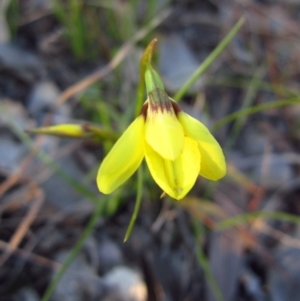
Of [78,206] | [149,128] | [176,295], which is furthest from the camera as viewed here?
[78,206]

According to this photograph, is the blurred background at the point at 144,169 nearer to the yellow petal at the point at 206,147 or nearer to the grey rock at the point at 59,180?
the grey rock at the point at 59,180

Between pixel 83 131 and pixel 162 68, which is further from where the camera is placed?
pixel 162 68

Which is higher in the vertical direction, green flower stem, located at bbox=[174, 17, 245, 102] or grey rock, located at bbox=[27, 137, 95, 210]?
green flower stem, located at bbox=[174, 17, 245, 102]

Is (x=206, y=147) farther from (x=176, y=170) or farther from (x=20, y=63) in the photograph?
(x=20, y=63)

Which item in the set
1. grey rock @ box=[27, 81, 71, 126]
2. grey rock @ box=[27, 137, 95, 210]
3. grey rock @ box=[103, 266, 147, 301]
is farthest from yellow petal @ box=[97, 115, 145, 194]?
grey rock @ box=[27, 81, 71, 126]

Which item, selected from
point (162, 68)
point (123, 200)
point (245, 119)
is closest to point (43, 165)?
point (123, 200)

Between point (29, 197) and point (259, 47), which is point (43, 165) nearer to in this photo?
point (29, 197)

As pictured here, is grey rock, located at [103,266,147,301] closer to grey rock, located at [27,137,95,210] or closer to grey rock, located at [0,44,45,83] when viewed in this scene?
grey rock, located at [27,137,95,210]

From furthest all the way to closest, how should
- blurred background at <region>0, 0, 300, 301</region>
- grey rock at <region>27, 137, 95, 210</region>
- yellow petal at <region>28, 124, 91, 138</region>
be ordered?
grey rock at <region>27, 137, 95, 210</region>, blurred background at <region>0, 0, 300, 301</region>, yellow petal at <region>28, 124, 91, 138</region>
